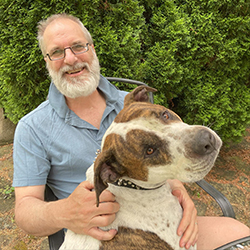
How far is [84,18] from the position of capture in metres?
2.68

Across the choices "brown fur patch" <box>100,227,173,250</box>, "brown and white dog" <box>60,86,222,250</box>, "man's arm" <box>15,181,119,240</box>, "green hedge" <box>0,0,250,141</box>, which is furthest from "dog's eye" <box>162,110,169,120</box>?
"green hedge" <box>0,0,250,141</box>

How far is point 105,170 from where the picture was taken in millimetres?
1405

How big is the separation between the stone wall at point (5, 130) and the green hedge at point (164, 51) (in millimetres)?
1217

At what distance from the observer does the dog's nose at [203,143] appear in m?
1.29

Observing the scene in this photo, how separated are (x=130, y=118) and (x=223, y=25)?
279cm

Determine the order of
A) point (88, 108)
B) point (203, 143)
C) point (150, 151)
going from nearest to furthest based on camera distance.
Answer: point (203, 143)
point (150, 151)
point (88, 108)

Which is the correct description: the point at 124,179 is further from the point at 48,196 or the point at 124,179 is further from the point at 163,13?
the point at 163,13

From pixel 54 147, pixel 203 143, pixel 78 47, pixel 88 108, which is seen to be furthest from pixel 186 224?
pixel 78 47

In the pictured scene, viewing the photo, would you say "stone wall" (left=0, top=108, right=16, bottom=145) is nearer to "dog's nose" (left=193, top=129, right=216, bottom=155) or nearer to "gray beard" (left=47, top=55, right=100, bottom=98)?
"gray beard" (left=47, top=55, right=100, bottom=98)

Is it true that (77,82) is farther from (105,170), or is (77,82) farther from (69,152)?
(105,170)

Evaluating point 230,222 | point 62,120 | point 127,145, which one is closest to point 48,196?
point 62,120

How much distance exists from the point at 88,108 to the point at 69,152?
0.53 metres

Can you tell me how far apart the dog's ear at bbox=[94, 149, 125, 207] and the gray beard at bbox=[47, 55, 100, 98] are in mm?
877

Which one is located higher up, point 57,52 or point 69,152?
point 57,52
